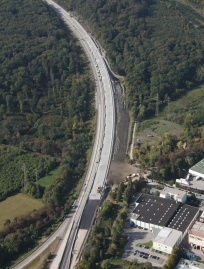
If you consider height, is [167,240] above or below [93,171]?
below

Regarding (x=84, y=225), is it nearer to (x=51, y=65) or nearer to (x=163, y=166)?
(x=163, y=166)

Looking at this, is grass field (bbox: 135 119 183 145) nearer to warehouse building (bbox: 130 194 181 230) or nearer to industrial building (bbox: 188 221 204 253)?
warehouse building (bbox: 130 194 181 230)

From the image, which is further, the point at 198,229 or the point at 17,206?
the point at 17,206

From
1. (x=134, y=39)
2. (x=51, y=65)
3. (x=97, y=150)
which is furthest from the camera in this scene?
(x=134, y=39)

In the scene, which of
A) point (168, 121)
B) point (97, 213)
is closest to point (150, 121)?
point (168, 121)

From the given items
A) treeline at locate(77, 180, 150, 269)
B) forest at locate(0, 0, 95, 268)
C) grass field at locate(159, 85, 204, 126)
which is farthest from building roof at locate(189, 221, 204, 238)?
grass field at locate(159, 85, 204, 126)

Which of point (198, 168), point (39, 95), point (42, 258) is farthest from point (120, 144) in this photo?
point (42, 258)

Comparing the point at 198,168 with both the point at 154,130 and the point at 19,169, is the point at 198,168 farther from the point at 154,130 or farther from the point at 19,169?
the point at 19,169
